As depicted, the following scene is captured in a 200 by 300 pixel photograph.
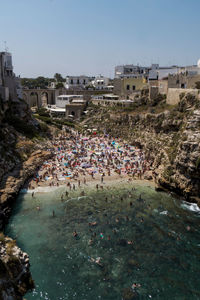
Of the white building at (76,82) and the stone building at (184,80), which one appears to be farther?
the white building at (76,82)

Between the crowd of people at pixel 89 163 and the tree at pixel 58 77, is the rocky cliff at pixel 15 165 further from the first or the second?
the tree at pixel 58 77

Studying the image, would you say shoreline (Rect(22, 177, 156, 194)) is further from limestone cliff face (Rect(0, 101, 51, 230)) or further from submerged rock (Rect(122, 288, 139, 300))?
submerged rock (Rect(122, 288, 139, 300))

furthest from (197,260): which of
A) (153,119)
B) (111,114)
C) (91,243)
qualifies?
(111,114)

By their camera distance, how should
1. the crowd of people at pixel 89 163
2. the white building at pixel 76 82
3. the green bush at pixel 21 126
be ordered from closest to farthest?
1. the crowd of people at pixel 89 163
2. the green bush at pixel 21 126
3. the white building at pixel 76 82

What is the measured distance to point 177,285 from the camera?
56.2ft

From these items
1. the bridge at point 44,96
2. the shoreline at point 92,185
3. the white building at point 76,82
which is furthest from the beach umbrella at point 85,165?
the white building at point 76,82

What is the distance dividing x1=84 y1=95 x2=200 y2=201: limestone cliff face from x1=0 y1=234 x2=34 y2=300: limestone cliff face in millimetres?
19999

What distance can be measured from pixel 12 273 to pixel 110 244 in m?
10.2

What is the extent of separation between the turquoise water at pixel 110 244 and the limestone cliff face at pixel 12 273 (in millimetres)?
4067

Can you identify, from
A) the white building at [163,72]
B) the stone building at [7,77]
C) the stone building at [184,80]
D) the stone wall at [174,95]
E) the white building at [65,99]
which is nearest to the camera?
the stone wall at [174,95]

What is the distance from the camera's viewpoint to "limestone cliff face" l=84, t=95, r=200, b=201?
2762 centimetres

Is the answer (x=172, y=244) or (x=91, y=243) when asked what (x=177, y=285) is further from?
(x=91, y=243)

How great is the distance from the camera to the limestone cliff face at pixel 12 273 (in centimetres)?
1130

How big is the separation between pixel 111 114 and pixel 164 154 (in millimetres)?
26233
